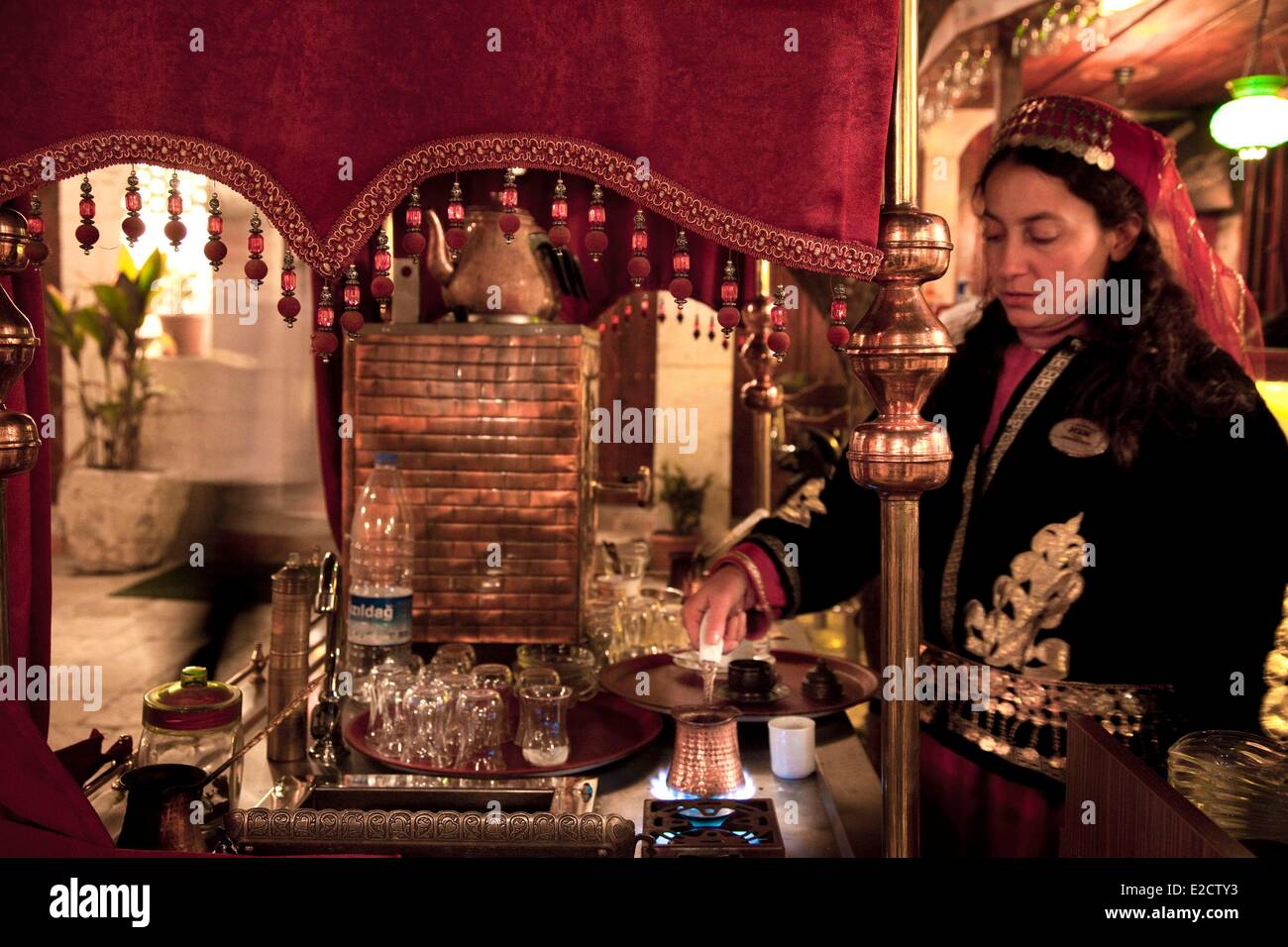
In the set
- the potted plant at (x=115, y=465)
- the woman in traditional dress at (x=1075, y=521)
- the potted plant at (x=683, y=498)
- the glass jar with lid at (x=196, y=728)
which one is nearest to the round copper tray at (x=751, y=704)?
the woman in traditional dress at (x=1075, y=521)

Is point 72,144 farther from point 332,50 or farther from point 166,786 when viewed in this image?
point 166,786

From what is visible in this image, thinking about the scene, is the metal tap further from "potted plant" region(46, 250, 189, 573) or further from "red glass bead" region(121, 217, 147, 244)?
"potted plant" region(46, 250, 189, 573)

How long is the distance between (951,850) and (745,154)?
1205 millimetres

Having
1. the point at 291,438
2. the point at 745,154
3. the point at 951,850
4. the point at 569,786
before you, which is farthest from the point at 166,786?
the point at 291,438

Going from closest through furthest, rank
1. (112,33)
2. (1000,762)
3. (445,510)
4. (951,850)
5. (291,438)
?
(112,33) → (1000,762) → (951,850) → (445,510) → (291,438)

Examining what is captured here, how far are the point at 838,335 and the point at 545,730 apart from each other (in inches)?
28.3

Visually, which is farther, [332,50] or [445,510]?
[445,510]

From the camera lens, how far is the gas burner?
3.53 feet

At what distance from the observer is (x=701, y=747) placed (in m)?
1.35

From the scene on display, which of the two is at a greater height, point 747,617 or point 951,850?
point 747,617

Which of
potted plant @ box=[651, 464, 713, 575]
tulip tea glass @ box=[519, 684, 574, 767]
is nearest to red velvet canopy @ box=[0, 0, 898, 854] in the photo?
tulip tea glass @ box=[519, 684, 574, 767]

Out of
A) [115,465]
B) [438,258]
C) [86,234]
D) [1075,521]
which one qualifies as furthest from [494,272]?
[115,465]

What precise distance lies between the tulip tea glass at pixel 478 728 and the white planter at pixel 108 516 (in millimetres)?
6139

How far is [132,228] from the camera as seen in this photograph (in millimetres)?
1021
